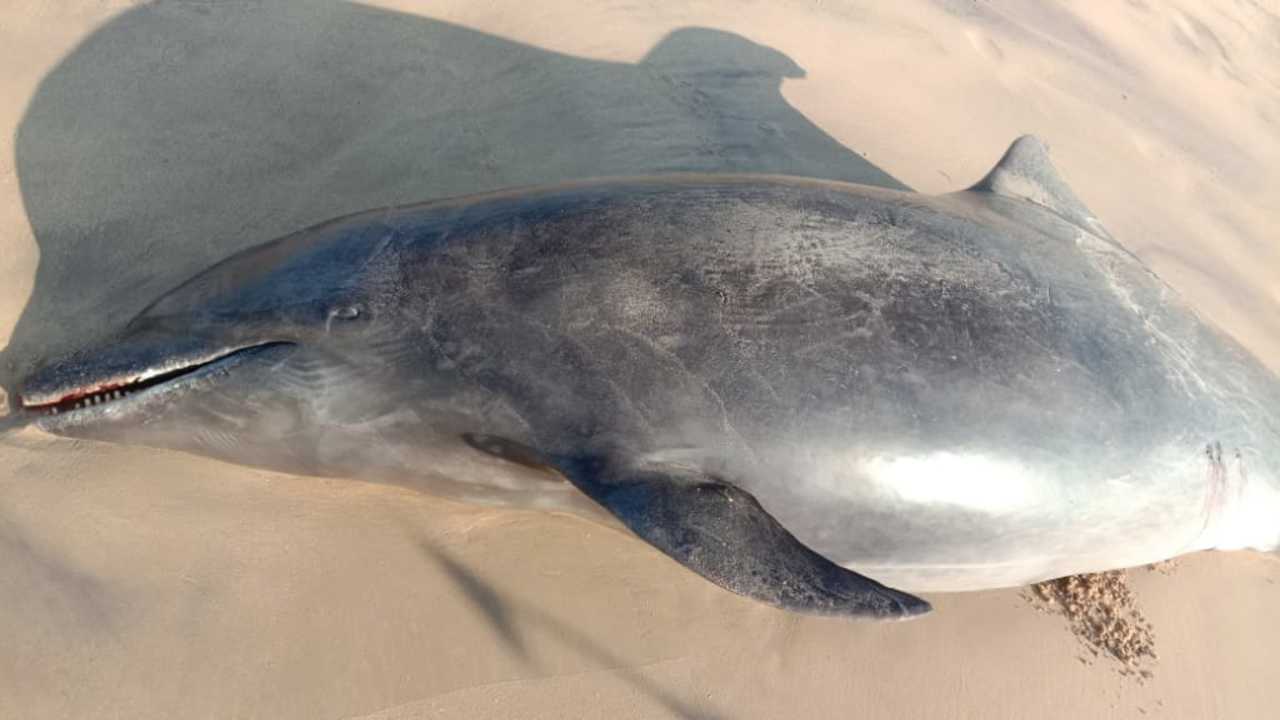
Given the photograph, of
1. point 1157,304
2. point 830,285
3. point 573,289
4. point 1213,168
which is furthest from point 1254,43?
point 573,289

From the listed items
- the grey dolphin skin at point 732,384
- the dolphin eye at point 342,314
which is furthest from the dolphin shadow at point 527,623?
the dolphin eye at point 342,314

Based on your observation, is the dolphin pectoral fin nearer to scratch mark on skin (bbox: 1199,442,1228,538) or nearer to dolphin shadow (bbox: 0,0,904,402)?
scratch mark on skin (bbox: 1199,442,1228,538)

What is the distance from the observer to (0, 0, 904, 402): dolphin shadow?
4.55m

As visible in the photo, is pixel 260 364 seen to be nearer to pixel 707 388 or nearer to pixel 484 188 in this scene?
pixel 707 388

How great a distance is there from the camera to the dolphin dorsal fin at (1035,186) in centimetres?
470

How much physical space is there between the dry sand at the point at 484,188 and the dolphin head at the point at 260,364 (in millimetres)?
255

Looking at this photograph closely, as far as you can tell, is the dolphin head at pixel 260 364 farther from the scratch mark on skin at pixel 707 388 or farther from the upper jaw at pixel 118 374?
the scratch mark on skin at pixel 707 388

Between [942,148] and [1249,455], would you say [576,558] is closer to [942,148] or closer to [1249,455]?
[1249,455]

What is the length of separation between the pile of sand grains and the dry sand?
→ 71mm

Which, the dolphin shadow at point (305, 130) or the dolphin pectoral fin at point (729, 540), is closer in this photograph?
the dolphin pectoral fin at point (729, 540)

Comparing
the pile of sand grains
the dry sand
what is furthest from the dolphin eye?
the pile of sand grains

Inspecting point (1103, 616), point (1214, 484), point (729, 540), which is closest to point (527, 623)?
A: point (729, 540)

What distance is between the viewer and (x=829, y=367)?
3156mm

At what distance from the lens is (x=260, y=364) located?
3412 millimetres
